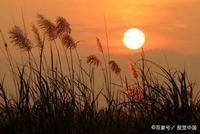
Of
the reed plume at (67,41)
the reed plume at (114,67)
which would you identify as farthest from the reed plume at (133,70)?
the reed plume at (67,41)

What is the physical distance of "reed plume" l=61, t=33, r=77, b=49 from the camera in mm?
7727

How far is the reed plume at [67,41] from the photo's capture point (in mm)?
7727

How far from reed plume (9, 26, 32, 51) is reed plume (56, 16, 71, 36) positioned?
0.49 meters

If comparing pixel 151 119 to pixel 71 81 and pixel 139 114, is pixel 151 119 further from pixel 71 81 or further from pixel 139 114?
pixel 71 81

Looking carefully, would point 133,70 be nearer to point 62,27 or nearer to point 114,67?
point 114,67

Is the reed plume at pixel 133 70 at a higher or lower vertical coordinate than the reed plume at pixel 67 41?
lower

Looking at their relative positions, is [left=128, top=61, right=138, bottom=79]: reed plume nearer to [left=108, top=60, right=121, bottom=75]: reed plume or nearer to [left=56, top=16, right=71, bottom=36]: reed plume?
[left=108, top=60, right=121, bottom=75]: reed plume

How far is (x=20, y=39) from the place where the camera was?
24.1 ft

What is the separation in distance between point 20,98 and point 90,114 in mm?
Result: 904

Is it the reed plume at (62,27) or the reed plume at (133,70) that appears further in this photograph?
the reed plume at (133,70)

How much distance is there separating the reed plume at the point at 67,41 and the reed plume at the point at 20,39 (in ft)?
1.82

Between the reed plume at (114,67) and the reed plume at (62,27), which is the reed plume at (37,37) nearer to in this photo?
the reed plume at (62,27)

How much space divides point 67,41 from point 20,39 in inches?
29.1

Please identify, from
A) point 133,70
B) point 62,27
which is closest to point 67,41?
point 62,27
